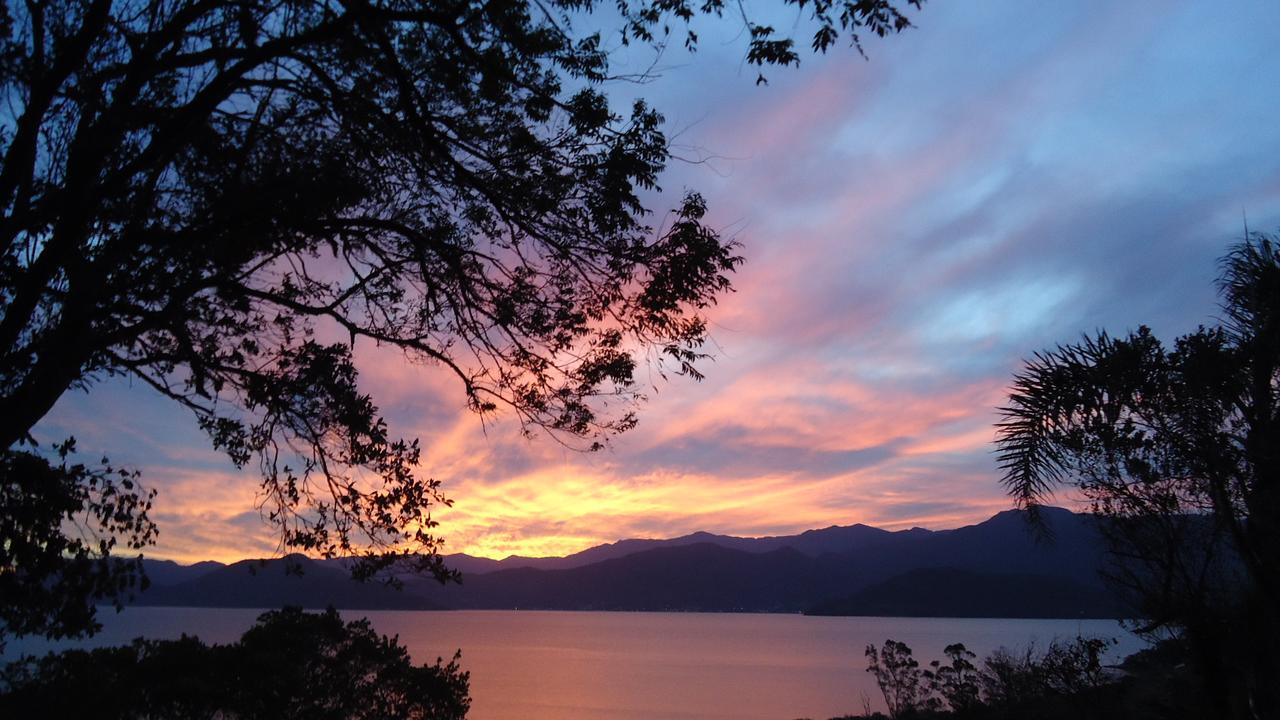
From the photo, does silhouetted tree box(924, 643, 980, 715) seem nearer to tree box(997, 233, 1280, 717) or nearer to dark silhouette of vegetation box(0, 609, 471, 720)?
tree box(997, 233, 1280, 717)

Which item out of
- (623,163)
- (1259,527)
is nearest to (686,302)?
(623,163)

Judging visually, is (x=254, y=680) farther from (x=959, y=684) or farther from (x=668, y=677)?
(x=668, y=677)

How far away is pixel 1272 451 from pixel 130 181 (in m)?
11.3

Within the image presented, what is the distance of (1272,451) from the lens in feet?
26.6

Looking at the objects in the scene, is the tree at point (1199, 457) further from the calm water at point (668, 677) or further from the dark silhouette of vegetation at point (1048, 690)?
the calm water at point (668, 677)

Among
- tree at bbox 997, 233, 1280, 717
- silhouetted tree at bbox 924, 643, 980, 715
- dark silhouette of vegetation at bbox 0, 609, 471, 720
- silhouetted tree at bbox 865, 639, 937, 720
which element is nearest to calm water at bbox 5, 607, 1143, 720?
silhouetted tree at bbox 865, 639, 937, 720

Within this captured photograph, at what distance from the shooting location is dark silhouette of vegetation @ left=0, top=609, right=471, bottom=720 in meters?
8.22

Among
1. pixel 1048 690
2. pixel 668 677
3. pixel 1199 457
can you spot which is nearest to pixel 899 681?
pixel 1048 690

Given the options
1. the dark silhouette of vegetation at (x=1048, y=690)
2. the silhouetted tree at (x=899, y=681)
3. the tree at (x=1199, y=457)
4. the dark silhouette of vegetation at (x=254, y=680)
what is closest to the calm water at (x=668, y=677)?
the silhouetted tree at (x=899, y=681)

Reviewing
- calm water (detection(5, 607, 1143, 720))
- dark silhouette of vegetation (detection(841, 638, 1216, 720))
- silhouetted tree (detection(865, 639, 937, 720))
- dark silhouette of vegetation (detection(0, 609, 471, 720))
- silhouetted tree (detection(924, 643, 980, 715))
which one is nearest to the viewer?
dark silhouette of vegetation (detection(0, 609, 471, 720))

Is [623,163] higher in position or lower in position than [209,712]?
higher

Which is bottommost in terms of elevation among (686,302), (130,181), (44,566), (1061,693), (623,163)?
(1061,693)

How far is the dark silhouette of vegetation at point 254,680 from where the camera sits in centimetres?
822

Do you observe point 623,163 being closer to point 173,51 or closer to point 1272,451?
point 173,51
